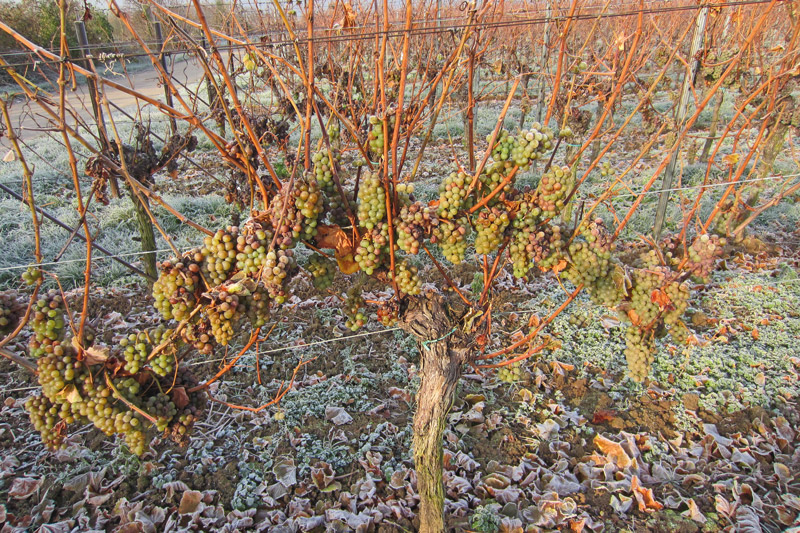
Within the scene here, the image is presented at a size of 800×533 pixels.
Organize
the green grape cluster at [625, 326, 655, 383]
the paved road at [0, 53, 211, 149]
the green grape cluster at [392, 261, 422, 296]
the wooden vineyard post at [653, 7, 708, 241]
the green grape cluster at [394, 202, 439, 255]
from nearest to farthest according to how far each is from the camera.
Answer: the green grape cluster at [394, 202, 439, 255]
the green grape cluster at [392, 261, 422, 296]
the green grape cluster at [625, 326, 655, 383]
the wooden vineyard post at [653, 7, 708, 241]
the paved road at [0, 53, 211, 149]

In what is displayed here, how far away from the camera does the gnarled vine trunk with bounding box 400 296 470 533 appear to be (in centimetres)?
201

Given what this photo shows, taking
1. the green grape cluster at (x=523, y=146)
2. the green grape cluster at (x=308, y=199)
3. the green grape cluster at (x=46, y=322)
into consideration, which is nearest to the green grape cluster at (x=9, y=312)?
the green grape cluster at (x=46, y=322)

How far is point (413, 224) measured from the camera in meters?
1.63

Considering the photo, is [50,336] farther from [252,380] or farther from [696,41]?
[696,41]

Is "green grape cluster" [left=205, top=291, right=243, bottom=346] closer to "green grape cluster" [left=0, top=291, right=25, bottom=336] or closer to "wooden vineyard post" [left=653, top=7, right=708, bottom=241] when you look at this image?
"green grape cluster" [left=0, top=291, right=25, bottom=336]

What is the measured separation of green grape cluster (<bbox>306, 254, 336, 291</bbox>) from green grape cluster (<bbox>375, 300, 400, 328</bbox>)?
27 cm

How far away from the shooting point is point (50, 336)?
5.30 ft

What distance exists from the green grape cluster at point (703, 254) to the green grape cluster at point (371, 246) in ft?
4.54

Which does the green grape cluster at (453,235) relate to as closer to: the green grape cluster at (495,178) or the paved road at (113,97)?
the green grape cluster at (495,178)

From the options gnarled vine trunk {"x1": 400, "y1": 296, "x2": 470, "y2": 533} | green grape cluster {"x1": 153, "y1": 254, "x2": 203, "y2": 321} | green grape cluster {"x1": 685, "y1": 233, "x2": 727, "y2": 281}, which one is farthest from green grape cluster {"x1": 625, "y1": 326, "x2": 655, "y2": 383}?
green grape cluster {"x1": 153, "y1": 254, "x2": 203, "y2": 321}

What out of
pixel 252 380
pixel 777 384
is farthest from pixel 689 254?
pixel 252 380

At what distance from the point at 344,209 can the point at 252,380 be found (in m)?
2.26

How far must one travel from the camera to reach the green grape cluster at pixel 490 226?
169cm

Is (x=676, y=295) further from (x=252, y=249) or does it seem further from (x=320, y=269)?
(x=252, y=249)
